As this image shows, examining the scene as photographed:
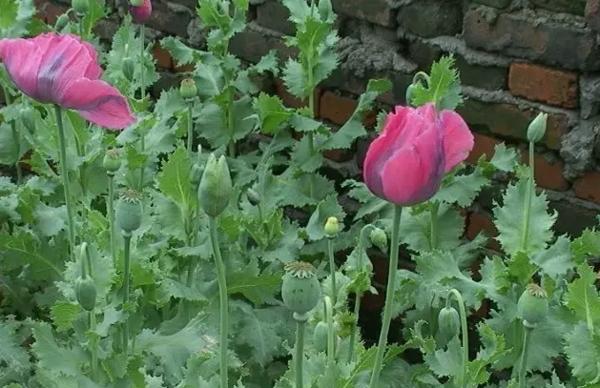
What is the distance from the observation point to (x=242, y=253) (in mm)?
1684

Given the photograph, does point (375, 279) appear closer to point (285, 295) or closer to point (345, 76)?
point (345, 76)

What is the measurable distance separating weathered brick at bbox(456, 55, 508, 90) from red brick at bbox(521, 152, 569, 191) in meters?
0.13

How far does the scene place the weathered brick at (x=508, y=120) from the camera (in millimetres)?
1701

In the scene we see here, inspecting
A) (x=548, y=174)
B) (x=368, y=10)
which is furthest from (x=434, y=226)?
(x=368, y=10)

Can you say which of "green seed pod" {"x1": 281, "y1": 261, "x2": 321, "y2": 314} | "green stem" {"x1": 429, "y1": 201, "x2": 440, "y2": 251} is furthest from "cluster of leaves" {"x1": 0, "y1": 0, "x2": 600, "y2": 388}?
"green seed pod" {"x1": 281, "y1": 261, "x2": 321, "y2": 314}

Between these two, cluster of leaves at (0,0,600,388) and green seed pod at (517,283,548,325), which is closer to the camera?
green seed pod at (517,283,548,325)

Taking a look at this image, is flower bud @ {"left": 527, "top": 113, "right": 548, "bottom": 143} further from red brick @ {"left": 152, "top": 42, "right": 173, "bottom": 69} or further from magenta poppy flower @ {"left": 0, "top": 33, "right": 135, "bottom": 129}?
red brick @ {"left": 152, "top": 42, "right": 173, "bottom": 69}

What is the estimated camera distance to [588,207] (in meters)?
1.71

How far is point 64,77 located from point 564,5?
0.84m

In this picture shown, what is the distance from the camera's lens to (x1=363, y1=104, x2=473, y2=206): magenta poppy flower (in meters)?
0.93

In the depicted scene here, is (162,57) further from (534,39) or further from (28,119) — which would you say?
(534,39)

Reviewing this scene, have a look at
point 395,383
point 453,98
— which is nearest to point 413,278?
point 395,383

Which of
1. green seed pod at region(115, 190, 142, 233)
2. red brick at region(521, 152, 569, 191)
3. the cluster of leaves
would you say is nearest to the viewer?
green seed pod at region(115, 190, 142, 233)

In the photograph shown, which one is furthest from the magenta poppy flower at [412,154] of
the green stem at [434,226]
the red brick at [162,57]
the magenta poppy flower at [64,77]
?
the red brick at [162,57]
